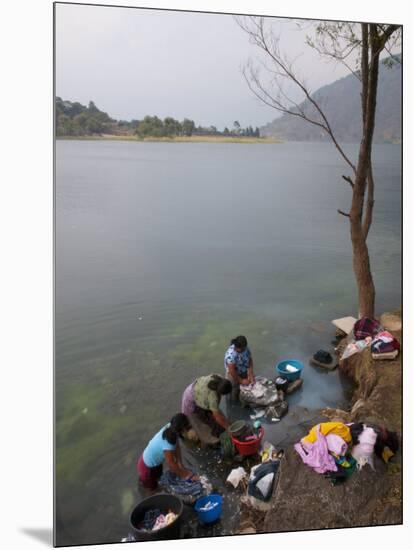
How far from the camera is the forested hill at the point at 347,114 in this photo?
4742 mm

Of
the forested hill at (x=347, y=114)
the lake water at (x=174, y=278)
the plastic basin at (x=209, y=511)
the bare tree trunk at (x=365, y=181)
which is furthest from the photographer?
the bare tree trunk at (x=365, y=181)

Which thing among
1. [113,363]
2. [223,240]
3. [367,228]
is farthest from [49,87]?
[223,240]

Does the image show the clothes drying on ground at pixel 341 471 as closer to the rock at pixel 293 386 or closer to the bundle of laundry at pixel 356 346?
the rock at pixel 293 386

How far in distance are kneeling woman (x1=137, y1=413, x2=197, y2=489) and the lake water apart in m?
0.21

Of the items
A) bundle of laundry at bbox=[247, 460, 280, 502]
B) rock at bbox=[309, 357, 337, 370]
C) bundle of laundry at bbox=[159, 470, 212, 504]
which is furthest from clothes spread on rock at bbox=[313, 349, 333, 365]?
bundle of laundry at bbox=[159, 470, 212, 504]

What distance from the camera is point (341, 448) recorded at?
377 centimetres

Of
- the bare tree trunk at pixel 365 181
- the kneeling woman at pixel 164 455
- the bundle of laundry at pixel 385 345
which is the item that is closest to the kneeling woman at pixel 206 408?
the kneeling woman at pixel 164 455

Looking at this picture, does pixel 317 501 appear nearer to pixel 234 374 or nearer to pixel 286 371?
pixel 234 374

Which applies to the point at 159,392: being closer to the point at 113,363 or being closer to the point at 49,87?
the point at 113,363

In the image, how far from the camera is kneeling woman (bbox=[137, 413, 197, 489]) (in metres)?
3.76

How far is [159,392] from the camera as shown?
206 inches

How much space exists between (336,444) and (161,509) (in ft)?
4.64

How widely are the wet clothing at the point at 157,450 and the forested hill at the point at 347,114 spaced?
3.17 m

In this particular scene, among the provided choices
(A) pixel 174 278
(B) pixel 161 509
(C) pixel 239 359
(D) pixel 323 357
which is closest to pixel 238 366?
(C) pixel 239 359
